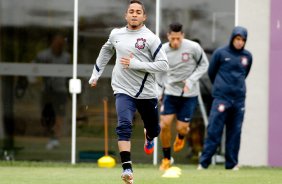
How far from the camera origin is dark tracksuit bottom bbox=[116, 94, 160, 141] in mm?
9891

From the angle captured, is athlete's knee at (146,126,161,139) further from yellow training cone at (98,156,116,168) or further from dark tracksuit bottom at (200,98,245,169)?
yellow training cone at (98,156,116,168)

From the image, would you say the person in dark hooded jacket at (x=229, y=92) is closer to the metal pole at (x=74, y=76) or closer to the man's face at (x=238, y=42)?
the man's face at (x=238, y=42)

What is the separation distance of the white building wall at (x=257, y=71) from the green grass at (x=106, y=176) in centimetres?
143

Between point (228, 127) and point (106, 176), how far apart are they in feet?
9.19

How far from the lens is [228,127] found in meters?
14.4

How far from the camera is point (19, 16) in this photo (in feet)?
51.9

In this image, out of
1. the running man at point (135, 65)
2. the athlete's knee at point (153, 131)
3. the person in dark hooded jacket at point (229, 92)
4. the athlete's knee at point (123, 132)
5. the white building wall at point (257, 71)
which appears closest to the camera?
the athlete's knee at point (123, 132)

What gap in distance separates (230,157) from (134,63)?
4.67 metres

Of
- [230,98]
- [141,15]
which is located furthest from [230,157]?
[141,15]

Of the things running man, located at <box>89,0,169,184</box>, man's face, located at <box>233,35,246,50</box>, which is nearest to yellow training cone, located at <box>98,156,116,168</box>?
man's face, located at <box>233,35,246,50</box>

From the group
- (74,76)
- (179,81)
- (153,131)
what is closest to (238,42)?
(179,81)

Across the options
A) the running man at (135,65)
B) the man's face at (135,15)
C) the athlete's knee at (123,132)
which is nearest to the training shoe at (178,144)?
the running man at (135,65)

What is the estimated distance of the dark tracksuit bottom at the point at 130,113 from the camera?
989cm

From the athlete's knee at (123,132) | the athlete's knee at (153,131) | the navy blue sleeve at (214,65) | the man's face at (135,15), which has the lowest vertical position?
the athlete's knee at (153,131)
